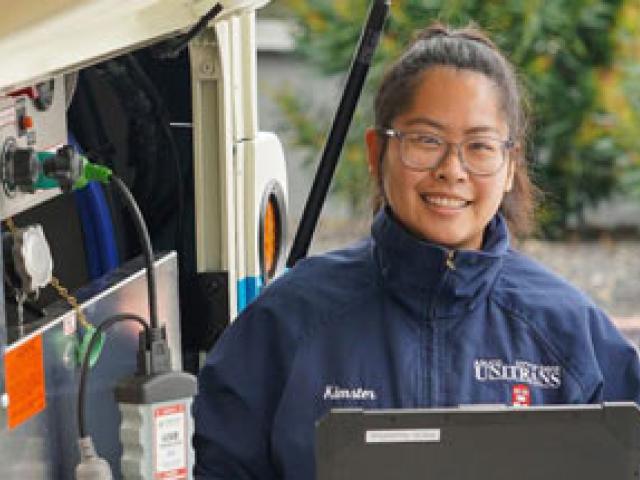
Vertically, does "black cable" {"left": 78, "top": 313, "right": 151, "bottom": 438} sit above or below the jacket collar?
below

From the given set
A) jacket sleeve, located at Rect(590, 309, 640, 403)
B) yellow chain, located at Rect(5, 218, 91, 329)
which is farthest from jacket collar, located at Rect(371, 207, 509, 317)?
yellow chain, located at Rect(5, 218, 91, 329)

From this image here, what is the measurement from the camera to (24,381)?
1970 mm

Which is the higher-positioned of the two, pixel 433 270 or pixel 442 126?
pixel 442 126

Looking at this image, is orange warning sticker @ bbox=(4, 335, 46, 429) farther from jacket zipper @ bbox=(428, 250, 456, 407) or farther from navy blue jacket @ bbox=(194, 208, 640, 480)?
jacket zipper @ bbox=(428, 250, 456, 407)

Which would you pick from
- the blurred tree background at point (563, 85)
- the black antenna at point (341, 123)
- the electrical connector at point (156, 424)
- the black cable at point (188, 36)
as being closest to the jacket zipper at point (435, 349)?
the electrical connector at point (156, 424)

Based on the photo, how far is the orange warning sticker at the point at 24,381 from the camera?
75.5 inches

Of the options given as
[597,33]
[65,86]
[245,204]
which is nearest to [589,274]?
[597,33]

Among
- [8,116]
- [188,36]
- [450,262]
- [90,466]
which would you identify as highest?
[188,36]

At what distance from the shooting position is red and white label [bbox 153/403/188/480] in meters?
2.14

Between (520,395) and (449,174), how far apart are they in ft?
1.16

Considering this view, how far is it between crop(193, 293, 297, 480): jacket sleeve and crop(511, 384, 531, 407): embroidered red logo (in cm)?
34

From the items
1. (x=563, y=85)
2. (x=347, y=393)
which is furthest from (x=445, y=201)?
(x=563, y=85)

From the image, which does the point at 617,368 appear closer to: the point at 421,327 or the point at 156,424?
the point at 421,327

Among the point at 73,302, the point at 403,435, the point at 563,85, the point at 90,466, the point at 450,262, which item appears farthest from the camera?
the point at 563,85
